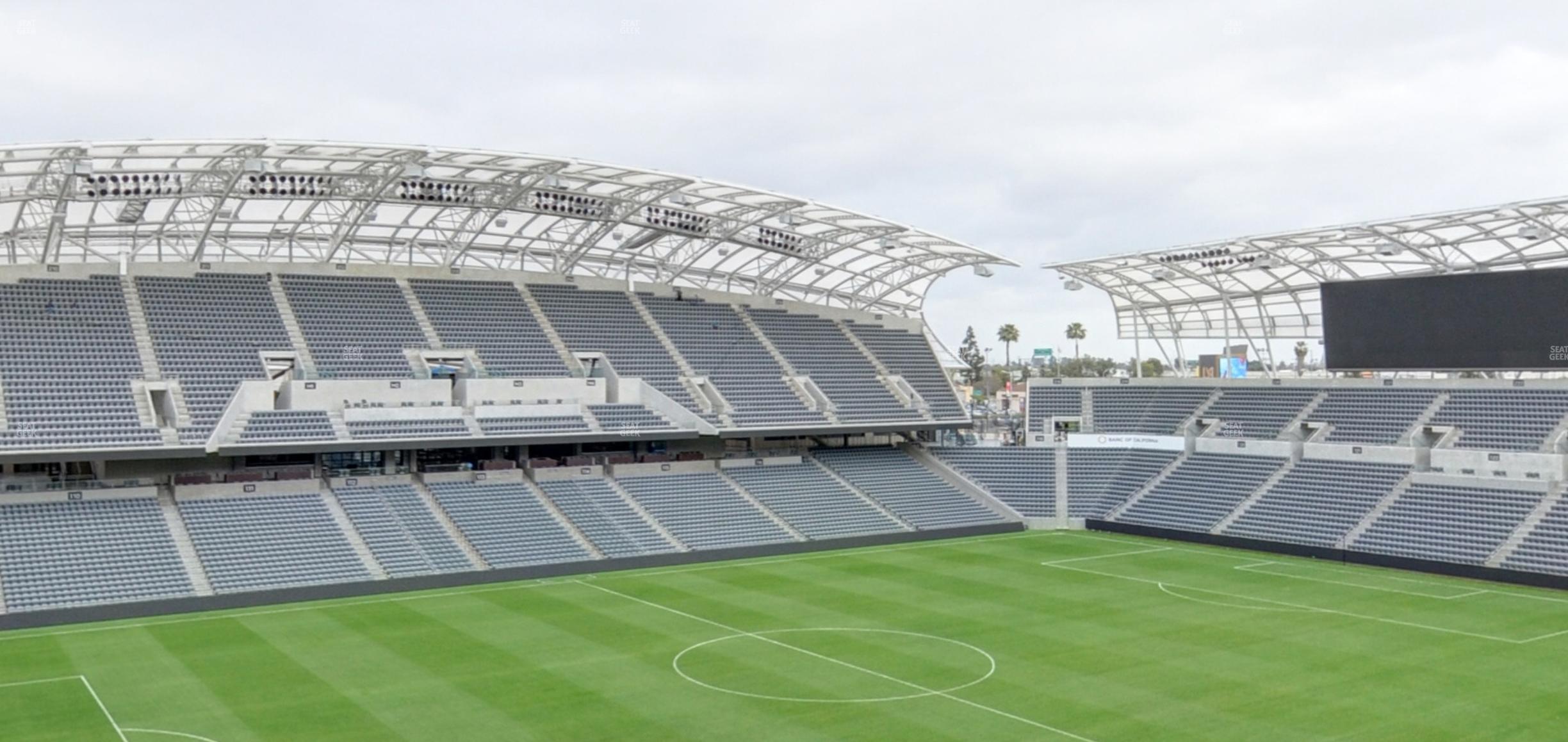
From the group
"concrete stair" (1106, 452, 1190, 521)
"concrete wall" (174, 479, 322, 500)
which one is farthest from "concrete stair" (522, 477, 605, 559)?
"concrete stair" (1106, 452, 1190, 521)

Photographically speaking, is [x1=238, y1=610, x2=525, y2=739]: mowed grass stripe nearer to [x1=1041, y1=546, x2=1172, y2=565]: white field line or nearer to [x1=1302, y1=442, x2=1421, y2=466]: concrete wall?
[x1=1041, y1=546, x2=1172, y2=565]: white field line

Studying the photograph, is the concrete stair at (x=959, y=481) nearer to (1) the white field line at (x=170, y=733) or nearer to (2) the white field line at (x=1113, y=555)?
→ (2) the white field line at (x=1113, y=555)

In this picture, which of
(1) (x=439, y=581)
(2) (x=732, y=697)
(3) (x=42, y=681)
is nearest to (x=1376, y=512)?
(2) (x=732, y=697)

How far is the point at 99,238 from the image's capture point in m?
39.4

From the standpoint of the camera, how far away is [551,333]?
46.6 meters

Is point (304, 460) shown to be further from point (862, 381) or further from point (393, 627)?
point (862, 381)

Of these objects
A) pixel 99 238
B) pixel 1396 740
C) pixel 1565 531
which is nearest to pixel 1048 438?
pixel 1565 531

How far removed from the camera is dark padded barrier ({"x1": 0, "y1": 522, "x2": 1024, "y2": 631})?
29922 millimetres

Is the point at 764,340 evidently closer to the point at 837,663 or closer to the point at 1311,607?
the point at 1311,607

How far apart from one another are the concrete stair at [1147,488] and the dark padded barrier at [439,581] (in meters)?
3.89

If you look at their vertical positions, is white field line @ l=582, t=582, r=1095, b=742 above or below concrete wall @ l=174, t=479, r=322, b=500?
→ below

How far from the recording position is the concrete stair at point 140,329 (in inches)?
1492

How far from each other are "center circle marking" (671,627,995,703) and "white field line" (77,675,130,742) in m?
9.67

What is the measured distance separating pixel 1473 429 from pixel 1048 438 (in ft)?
51.8
